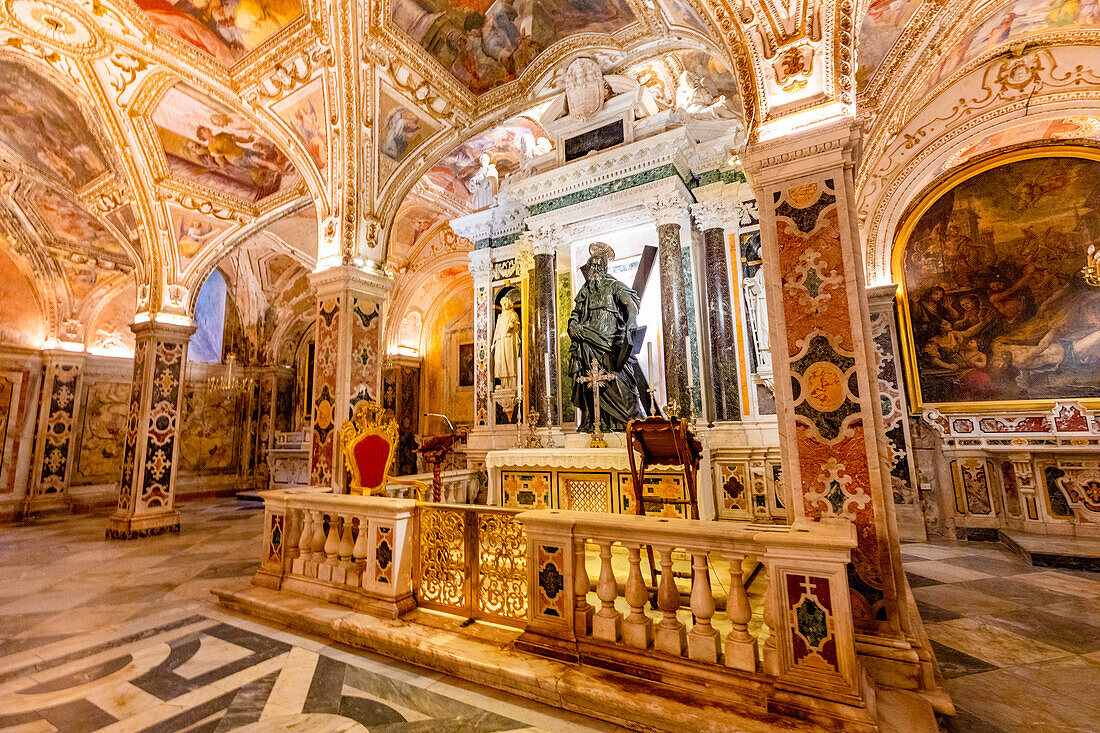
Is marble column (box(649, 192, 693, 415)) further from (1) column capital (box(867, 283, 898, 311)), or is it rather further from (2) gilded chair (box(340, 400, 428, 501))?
(2) gilded chair (box(340, 400, 428, 501))

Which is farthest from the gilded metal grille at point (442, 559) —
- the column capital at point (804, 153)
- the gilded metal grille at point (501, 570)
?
the column capital at point (804, 153)

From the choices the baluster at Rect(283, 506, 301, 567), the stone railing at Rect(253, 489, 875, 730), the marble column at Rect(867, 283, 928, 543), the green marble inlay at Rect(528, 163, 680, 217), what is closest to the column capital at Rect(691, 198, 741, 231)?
the green marble inlay at Rect(528, 163, 680, 217)

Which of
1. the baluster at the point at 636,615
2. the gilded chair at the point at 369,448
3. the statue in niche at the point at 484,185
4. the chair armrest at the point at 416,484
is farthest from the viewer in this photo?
the statue in niche at the point at 484,185

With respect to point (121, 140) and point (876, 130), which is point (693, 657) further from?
point (121, 140)

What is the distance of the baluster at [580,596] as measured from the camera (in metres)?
2.77

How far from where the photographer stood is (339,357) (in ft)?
18.8

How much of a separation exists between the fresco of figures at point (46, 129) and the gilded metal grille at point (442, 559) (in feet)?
25.2

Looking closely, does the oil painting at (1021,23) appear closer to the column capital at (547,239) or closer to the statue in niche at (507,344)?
the column capital at (547,239)

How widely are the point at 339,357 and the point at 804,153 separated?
515 centimetres

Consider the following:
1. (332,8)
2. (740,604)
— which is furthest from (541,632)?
(332,8)

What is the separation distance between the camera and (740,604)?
2383mm

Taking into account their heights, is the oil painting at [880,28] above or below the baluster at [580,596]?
above

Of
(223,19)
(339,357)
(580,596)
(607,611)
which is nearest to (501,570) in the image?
(580,596)

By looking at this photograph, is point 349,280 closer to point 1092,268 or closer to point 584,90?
point 584,90
